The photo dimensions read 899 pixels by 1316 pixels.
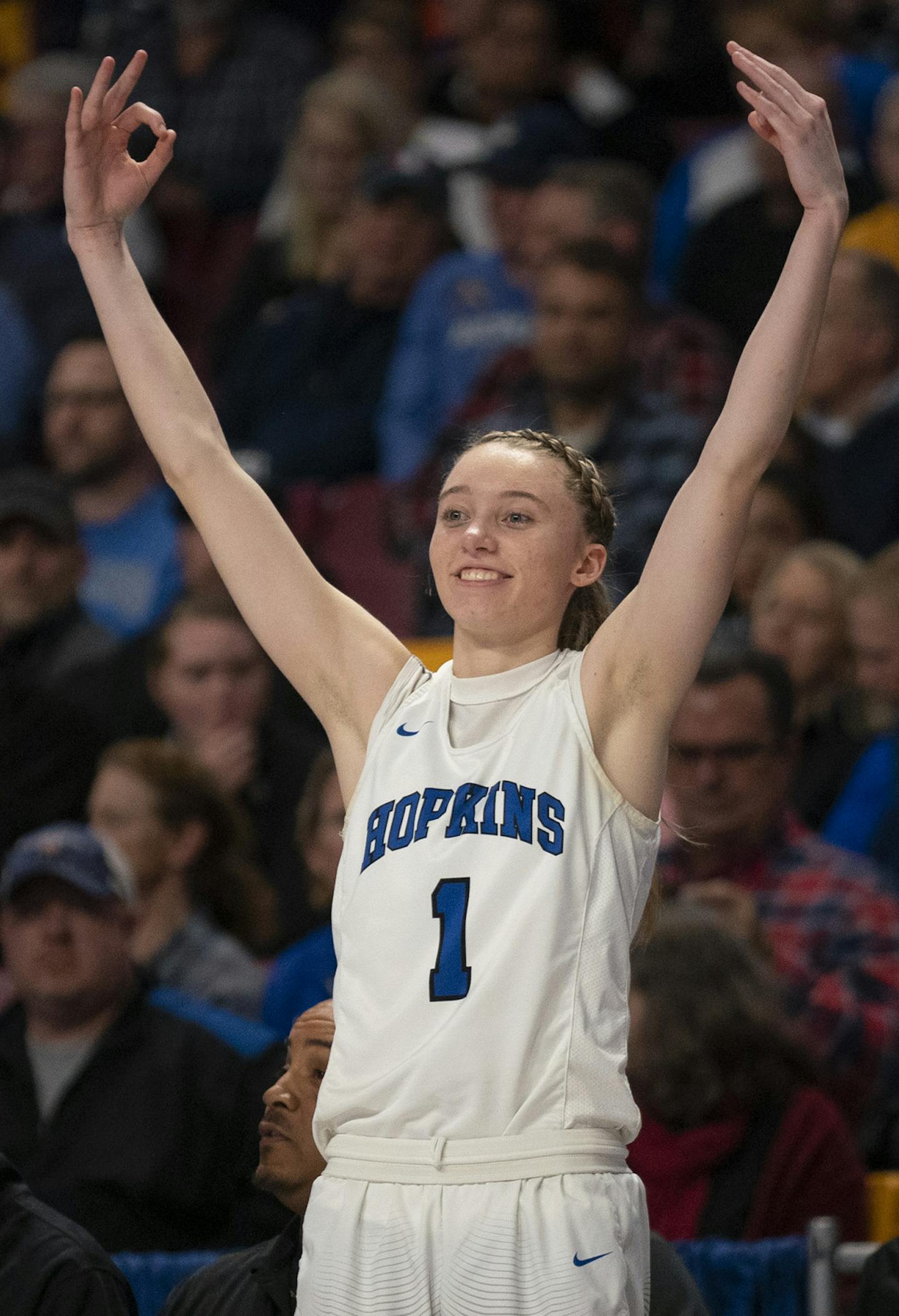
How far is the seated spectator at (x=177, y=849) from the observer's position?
18.5 ft

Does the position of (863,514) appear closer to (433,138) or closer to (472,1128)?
(433,138)

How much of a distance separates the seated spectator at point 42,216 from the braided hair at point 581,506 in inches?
230

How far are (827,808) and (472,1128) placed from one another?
3406mm

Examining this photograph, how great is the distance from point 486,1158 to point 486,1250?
0.38 ft

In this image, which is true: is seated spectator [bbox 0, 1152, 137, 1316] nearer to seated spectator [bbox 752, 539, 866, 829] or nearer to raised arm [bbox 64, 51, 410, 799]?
raised arm [bbox 64, 51, 410, 799]

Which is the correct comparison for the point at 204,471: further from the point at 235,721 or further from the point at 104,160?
the point at 235,721

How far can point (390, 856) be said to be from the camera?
2.75 metres

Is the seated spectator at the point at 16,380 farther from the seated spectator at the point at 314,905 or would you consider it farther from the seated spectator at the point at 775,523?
the seated spectator at the point at 775,523

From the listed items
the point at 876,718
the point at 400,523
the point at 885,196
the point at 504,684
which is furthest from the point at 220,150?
the point at 504,684

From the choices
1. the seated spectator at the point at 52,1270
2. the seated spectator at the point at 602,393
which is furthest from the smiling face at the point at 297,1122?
the seated spectator at the point at 602,393

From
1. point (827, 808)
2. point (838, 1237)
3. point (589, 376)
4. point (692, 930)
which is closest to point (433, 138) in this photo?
point (589, 376)

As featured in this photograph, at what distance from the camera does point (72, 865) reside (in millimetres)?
5090

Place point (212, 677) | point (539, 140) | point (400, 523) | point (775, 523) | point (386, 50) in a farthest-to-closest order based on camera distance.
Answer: point (386, 50)
point (539, 140)
point (400, 523)
point (212, 677)
point (775, 523)

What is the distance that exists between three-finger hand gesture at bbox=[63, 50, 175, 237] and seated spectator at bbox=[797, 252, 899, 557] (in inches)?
139
